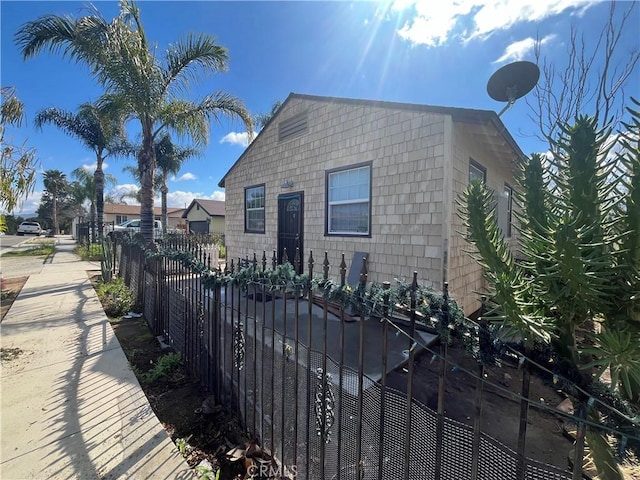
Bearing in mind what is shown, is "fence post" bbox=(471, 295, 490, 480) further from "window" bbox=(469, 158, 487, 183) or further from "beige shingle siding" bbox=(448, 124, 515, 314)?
"window" bbox=(469, 158, 487, 183)

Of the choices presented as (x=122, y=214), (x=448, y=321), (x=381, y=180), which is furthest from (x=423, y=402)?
(x=122, y=214)

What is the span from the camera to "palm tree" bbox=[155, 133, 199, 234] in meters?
16.2

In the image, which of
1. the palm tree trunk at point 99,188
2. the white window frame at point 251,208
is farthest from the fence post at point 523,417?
the palm tree trunk at point 99,188

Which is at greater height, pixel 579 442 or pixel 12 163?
pixel 12 163

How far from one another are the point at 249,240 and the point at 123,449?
6920 mm

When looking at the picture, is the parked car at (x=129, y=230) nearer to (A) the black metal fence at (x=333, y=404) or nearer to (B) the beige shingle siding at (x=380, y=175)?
(B) the beige shingle siding at (x=380, y=175)

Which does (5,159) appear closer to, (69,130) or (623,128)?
(623,128)

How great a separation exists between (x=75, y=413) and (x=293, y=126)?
6674 mm

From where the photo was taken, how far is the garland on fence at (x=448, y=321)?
0.84 meters

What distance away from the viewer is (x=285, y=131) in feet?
24.9

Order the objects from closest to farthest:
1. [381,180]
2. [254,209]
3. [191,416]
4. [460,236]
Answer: [191,416] → [460,236] → [381,180] → [254,209]

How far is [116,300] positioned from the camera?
5.59 meters

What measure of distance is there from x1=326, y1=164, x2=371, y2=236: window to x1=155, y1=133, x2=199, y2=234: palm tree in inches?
476

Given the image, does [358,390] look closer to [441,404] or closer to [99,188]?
[441,404]
